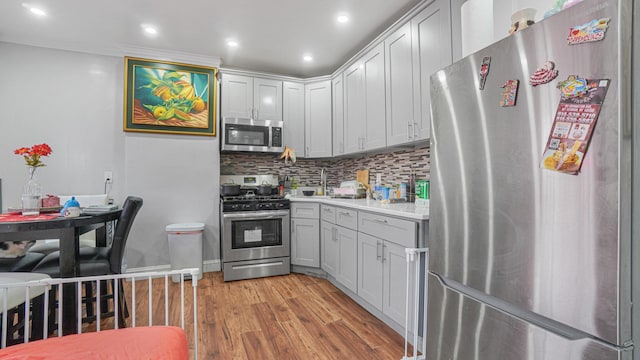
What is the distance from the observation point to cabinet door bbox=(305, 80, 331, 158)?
375 centimetres

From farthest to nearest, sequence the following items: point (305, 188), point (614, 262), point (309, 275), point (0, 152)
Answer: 1. point (305, 188)
2. point (309, 275)
3. point (0, 152)
4. point (614, 262)

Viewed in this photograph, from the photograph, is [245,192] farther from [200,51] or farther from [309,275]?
[200,51]

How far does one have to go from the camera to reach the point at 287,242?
11.1 feet

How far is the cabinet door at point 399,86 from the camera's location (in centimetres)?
230

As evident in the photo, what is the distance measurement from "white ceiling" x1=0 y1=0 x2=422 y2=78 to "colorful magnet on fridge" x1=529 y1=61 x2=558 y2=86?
1833mm

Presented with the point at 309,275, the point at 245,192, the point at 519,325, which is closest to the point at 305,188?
the point at 245,192

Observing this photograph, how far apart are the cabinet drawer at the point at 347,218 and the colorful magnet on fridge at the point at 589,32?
6.11ft

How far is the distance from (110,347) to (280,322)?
1433 mm

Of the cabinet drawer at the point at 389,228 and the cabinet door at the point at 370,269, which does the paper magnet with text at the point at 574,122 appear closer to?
the cabinet drawer at the point at 389,228

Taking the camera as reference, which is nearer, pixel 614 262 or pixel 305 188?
pixel 614 262

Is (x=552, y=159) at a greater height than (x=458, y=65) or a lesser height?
lesser

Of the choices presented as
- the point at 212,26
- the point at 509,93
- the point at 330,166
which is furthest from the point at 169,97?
the point at 509,93

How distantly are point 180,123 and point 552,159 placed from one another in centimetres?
351

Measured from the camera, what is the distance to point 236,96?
11.7 ft
